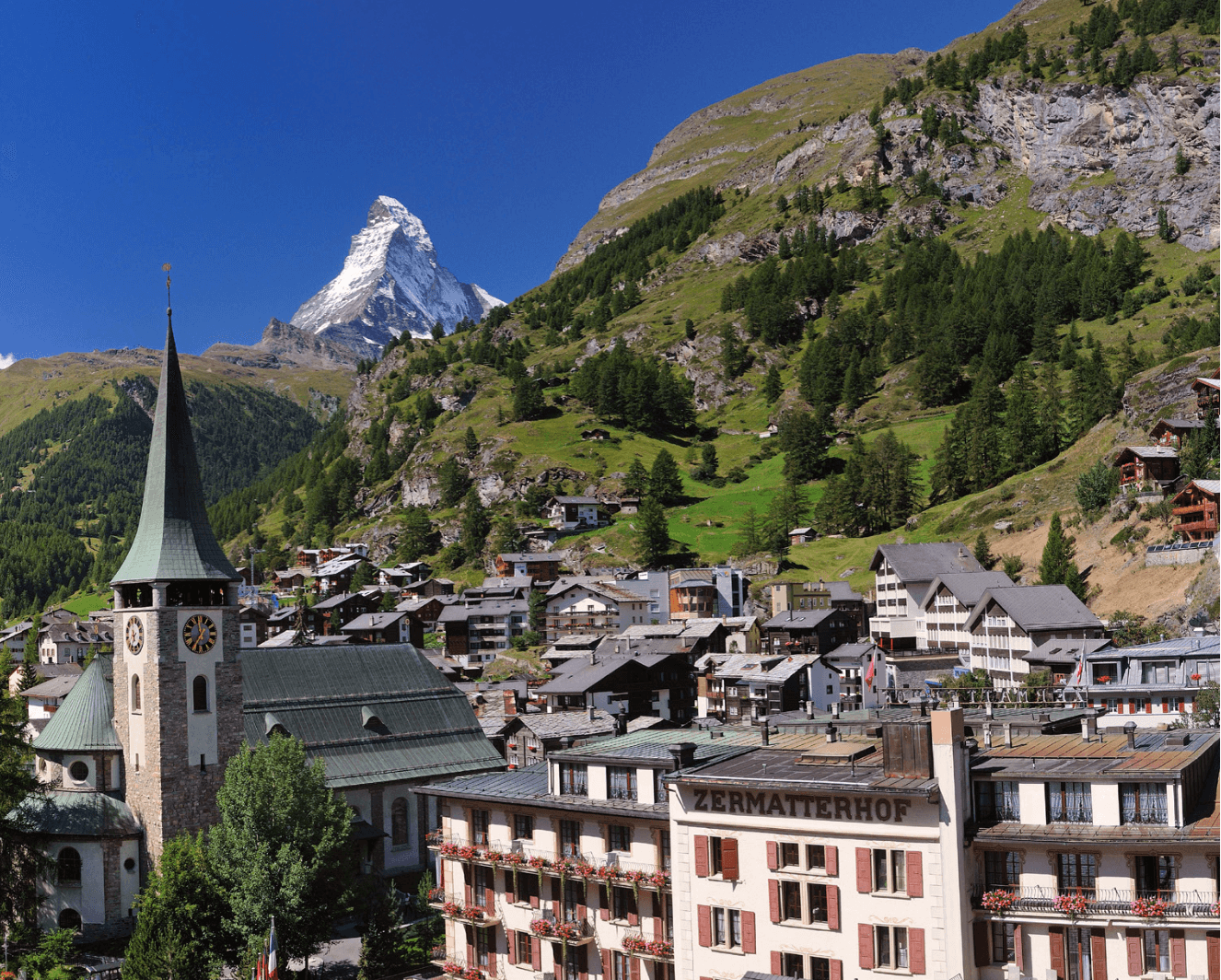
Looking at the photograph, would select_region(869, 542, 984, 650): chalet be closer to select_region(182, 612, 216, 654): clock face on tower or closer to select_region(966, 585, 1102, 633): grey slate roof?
select_region(966, 585, 1102, 633): grey slate roof

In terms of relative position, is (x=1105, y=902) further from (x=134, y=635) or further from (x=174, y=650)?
(x=134, y=635)

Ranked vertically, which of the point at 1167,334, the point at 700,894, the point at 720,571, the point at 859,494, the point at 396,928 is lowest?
the point at 396,928

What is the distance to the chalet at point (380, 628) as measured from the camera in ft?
543

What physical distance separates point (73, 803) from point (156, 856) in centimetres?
631

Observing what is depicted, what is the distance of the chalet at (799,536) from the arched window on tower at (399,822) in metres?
119

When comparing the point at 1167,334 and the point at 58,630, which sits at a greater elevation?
the point at 1167,334

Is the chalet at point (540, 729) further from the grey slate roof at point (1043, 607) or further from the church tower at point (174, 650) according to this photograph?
the grey slate roof at point (1043, 607)

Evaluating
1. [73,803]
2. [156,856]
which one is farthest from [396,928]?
[73,803]

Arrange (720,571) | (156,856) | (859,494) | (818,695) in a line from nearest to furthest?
(156,856), (818,695), (720,571), (859,494)

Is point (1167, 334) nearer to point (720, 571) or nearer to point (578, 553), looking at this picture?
point (720, 571)

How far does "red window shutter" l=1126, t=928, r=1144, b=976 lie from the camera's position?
35.1m

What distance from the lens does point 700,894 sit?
41.8 meters

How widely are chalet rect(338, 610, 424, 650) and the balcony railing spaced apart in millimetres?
133990

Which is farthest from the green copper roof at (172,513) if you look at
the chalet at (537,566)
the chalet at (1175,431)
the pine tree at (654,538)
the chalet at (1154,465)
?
the pine tree at (654,538)
